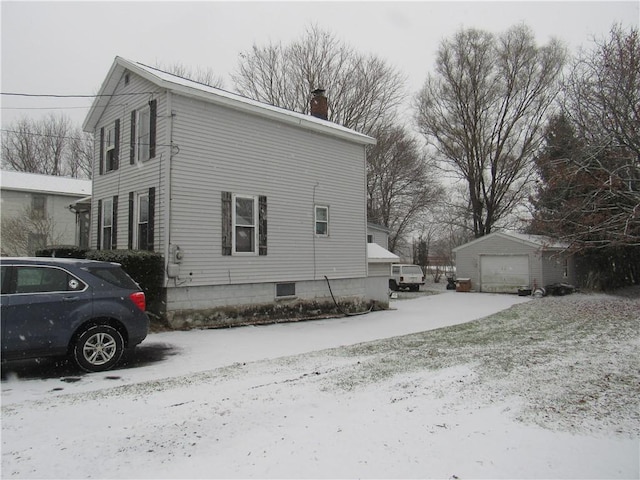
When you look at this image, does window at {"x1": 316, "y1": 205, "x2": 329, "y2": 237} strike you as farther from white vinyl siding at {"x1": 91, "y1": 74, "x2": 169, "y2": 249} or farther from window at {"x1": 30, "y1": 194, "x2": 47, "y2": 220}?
window at {"x1": 30, "y1": 194, "x2": 47, "y2": 220}

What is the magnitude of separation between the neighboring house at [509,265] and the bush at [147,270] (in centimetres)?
2111

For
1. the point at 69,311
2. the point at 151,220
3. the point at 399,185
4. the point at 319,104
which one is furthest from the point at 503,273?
the point at 69,311

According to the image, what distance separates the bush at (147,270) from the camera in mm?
9968

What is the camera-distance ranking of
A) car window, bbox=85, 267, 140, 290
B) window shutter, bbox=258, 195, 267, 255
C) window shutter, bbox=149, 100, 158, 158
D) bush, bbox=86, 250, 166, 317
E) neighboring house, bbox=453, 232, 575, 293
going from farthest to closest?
neighboring house, bbox=453, 232, 575, 293
window shutter, bbox=258, 195, 267, 255
window shutter, bbox=149, 100, 158, 158
bush, bbox=86, 250, 166, 317
car window, bbox=85, 267, 140, 290

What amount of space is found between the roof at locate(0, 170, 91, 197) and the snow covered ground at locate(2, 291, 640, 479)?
23194mm

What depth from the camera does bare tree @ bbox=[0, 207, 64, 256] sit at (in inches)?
816

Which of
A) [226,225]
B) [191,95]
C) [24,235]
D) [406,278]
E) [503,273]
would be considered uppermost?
[191,95]

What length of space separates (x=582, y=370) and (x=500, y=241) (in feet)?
72.0

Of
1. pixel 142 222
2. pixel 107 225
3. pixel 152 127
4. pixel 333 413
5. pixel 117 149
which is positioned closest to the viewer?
pixel 333 413

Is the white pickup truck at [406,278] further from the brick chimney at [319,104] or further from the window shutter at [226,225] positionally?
the window shutter at [226,225]

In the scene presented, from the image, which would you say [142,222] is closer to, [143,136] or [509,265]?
[143,136]

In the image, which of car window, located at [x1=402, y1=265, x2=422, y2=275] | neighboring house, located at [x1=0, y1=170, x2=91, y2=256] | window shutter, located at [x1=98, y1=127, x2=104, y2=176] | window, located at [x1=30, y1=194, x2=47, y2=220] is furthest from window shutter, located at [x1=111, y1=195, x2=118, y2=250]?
car window, located at [x1=402, y1=265, x2=422, y2=275]

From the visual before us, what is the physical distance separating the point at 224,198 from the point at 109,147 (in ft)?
16.1

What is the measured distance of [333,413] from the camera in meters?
4.59
